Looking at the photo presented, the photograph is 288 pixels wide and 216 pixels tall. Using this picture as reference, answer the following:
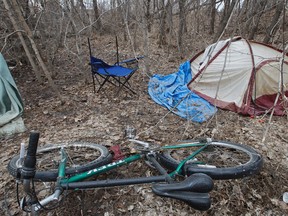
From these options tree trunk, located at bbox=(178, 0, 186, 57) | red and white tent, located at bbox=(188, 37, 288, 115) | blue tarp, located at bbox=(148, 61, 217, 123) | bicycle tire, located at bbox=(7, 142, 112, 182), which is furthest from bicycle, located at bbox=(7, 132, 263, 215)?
tree trunk, located at bbox=(178, 0, 186, 57)

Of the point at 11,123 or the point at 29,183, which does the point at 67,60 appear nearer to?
the point at 11,123

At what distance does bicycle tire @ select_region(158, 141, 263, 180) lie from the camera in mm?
1969

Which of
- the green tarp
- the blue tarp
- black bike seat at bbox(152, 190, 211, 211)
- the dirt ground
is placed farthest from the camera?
the blue tarp

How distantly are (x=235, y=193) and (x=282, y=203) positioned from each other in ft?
1.55

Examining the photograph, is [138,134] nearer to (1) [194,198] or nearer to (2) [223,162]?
(2) [223,162]

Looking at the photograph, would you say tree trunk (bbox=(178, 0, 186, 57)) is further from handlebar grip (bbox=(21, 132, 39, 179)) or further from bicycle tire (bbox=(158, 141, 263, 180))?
handlebar grip (bbox=(21, 132, 39, 179))

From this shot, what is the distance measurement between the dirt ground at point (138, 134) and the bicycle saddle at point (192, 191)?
876mm

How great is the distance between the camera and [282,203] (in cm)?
222

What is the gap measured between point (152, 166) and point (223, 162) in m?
0.79

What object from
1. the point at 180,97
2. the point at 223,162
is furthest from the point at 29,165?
the point at 180,97

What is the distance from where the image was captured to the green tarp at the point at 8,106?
327 cm

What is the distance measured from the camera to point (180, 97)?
4703 mm

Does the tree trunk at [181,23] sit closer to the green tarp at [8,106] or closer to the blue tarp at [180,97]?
the blue tarp at [180,97]

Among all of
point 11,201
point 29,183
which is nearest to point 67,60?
point 11,201
